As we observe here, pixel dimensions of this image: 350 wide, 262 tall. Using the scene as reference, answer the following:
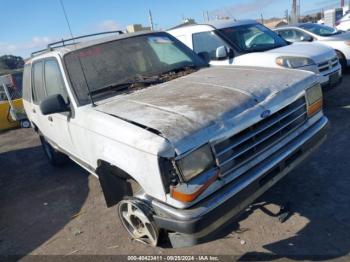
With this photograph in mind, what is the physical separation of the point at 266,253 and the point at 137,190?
1263 millimetres

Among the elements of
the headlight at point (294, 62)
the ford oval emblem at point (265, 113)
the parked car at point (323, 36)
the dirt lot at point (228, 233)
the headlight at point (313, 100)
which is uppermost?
the ford oval emblem at point (265, 113)

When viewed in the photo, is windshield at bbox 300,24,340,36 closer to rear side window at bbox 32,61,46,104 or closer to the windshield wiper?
the windshield wiper

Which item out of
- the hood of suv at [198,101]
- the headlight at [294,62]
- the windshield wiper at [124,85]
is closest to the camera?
the hood of suv at [198,101]

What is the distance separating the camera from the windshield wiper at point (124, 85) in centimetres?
356

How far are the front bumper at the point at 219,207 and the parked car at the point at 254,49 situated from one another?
10.5 ft

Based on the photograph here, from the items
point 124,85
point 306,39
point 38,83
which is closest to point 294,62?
point 306,39

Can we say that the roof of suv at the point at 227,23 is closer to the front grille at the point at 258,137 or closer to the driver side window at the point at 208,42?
the driver side window at the point at 208,42

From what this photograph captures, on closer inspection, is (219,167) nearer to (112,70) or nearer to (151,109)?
(151,109)

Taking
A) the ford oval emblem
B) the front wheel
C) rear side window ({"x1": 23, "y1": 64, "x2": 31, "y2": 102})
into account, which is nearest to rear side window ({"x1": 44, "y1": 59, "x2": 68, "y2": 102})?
rear side window ({"x1": 23, "y1": 64, "x2": 31, "y2": 102})

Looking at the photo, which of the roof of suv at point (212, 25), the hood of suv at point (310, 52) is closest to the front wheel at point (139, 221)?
the hood of suv at point (310, 52)

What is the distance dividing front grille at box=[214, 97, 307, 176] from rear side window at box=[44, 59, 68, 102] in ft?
6.73

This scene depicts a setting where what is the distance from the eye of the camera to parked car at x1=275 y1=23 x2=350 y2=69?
8.82 metres

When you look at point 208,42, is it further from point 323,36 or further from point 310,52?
point 323,36

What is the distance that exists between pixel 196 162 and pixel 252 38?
5.75 metres
